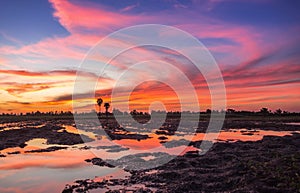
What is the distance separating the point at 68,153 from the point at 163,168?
10.3 meters

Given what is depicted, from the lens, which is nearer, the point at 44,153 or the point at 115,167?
the point at 115,167

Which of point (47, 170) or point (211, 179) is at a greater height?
point (211, 179)

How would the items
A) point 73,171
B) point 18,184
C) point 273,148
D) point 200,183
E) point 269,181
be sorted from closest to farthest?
point 269,181 → point 200,183 → point 18,184 → point 73,171 → point 273,148

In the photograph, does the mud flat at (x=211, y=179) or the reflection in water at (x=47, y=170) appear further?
the reflection in water at (x=47, y=170)

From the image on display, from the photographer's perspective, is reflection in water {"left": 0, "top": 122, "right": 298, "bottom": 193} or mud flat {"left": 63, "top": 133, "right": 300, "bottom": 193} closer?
mud flat {"left": 63, "top": 133, "right": 300, "bottom": 193}

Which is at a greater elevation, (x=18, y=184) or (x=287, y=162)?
(x=287, y=162)

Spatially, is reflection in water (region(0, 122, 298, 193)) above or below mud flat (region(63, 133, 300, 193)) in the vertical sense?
below

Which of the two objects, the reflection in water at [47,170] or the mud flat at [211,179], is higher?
the mud flat at [211,179]

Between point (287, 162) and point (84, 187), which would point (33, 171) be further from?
point (287, 162)

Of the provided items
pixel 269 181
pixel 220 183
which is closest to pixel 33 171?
pixel 220 183

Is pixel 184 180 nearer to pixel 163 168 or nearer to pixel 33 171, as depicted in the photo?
pixel 163 168

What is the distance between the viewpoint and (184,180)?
1370 cm

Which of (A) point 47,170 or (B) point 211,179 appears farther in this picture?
(A) point 47,170

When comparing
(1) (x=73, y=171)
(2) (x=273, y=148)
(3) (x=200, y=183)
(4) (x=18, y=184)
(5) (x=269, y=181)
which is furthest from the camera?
(2) (x=273, y=148)
